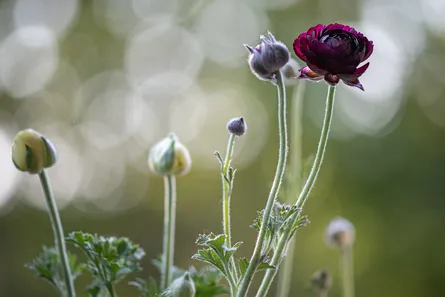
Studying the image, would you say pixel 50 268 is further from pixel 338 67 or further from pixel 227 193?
pixel 338 67

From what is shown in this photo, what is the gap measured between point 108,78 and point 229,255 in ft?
10.7

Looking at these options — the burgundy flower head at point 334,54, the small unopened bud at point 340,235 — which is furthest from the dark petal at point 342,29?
the small unopened bud at point 340,235

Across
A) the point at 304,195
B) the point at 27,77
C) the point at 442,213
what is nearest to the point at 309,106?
the point at 442,213

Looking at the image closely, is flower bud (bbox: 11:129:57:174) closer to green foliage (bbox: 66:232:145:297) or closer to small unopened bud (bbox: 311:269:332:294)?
green foliage (bbox: 66:232:145:297)

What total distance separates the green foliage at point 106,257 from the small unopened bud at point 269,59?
0.18m

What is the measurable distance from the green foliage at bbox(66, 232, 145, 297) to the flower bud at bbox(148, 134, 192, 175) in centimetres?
8

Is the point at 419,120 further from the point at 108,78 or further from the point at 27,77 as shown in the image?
the point at 27,77

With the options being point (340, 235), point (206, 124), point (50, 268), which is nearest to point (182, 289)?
point (50, 268)

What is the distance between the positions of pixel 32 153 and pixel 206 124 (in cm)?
242

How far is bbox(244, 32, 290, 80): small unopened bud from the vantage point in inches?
16.6

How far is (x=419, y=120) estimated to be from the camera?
2.78 metres

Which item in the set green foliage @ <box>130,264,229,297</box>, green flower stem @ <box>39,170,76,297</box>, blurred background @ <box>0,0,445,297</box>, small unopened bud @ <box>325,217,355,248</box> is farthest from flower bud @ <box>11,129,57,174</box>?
blurred background @ <box>0,0,445,297</box>

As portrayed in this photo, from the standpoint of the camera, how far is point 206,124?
289 cm

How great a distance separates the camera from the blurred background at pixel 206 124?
2.44 metres
